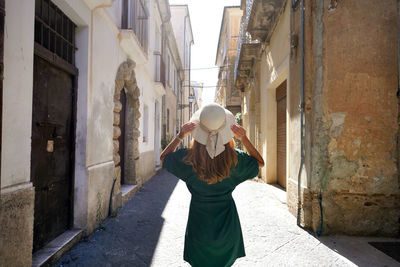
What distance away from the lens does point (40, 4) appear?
2.98 metres

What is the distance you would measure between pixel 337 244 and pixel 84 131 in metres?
3.91

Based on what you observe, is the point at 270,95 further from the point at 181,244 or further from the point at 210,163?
the point at 210,163

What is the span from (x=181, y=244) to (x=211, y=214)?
223 cm

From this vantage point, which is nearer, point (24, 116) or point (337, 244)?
point (24, 116)

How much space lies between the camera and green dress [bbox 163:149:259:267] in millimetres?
1655

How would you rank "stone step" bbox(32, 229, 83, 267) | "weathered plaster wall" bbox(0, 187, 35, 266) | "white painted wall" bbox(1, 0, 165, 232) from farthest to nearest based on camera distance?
"stone step" bbox(32, 229, 83, 267)
"white painted wall" bbox(1, 0, 165, 232)
"weathered plaster wall" bbox(0, 187, 35, 266)

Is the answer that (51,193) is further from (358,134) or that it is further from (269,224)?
(358,134)

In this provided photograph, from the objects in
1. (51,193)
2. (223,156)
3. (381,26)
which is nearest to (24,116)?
(51,193)

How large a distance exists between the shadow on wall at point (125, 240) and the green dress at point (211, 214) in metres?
1.67

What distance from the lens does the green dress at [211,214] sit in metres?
1.66

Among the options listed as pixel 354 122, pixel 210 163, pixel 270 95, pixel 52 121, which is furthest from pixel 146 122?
pixel 210 163

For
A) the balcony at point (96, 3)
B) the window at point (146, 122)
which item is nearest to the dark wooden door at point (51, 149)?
the balcony at point (96, 3)

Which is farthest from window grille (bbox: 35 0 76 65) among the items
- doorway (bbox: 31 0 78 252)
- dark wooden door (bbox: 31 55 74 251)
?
dark wooden door (bbox: 31 55 74 251)

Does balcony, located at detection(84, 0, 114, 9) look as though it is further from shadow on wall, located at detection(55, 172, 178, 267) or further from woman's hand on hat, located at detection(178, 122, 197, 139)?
shadow on wall, located at detection(55, 172, 178, 267)
